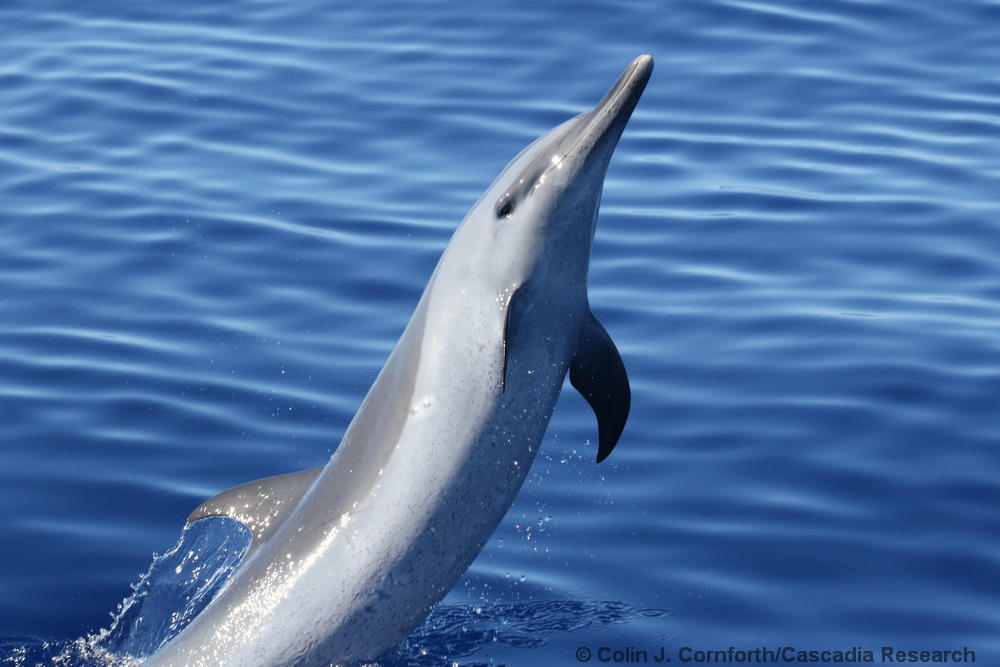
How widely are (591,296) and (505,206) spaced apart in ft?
15.5

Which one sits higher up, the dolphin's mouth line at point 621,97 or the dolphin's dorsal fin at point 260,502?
the dolphin's mouth line at point 621,97

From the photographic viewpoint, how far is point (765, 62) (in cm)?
1556

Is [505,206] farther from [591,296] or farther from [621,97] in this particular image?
[591,296]

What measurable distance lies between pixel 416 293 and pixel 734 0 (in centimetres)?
792

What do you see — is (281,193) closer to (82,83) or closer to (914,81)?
(82,83)

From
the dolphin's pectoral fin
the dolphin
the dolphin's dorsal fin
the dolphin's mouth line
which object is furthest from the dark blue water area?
the dolphin's mouth line

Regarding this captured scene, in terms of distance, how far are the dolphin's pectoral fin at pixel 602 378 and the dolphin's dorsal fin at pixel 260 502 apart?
4.25 feet

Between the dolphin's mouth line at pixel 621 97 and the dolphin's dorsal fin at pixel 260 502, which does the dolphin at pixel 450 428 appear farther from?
the dolphin's dorsal fin at pixel 260 502

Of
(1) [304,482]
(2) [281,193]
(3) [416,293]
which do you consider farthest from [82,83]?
(1) [304,482]

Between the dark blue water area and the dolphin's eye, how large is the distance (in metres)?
2.04

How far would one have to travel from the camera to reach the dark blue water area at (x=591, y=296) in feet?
25.5

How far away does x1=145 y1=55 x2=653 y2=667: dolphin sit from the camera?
6242mm

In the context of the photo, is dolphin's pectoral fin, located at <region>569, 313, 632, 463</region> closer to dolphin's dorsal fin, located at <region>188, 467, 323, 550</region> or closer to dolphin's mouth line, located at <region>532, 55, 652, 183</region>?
dolphin's mouth line, located at <region>532, 55, 652, 183</region>

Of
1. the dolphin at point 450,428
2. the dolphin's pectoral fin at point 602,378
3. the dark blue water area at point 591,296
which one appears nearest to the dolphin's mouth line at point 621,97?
the dolphin at point 450,428
